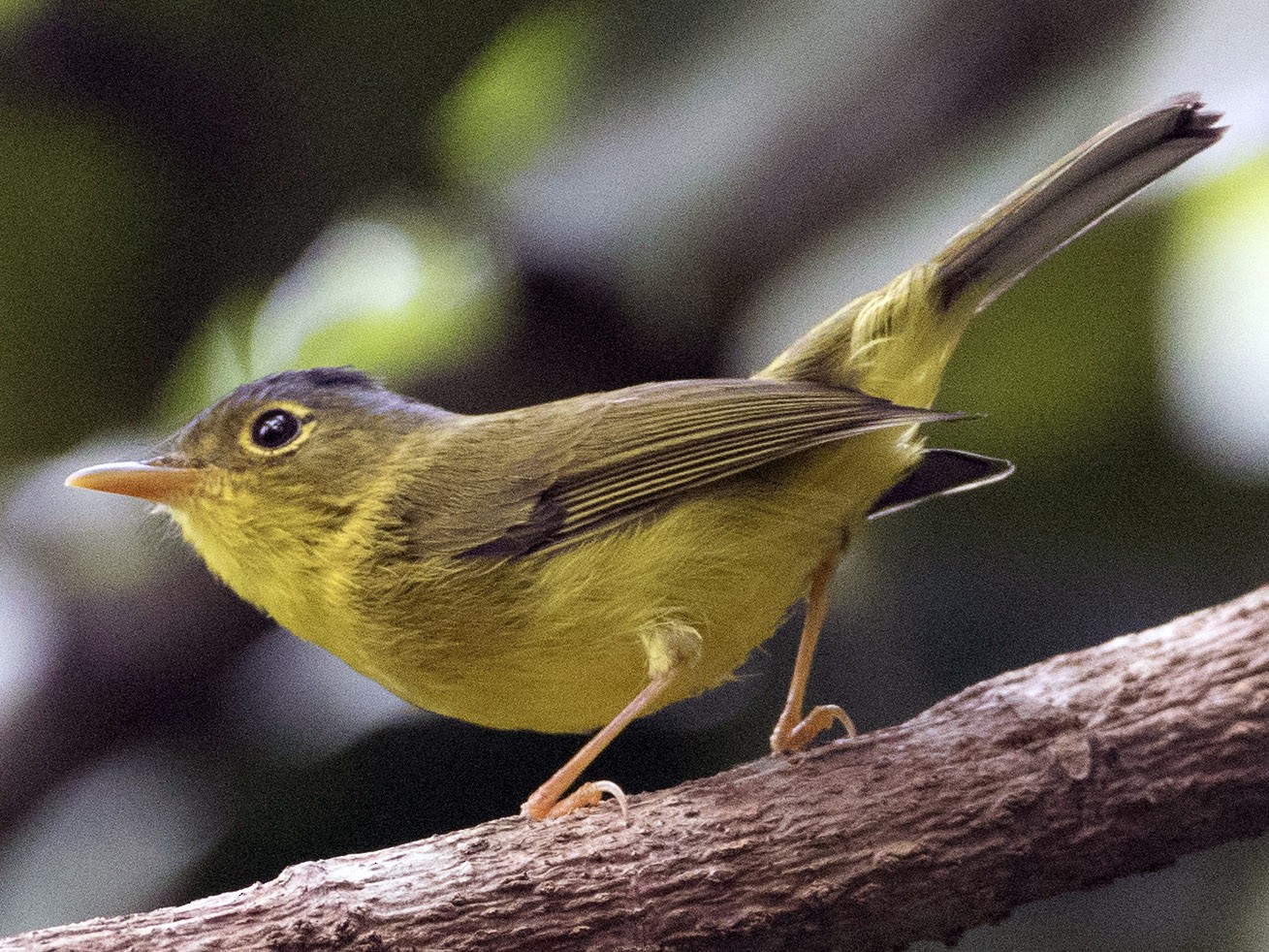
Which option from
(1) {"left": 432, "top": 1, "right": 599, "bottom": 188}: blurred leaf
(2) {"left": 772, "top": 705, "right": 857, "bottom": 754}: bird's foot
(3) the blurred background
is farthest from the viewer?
(1) {"left": 432, "top": 1, "right": 599, "bottom": 188}: blurred leaf

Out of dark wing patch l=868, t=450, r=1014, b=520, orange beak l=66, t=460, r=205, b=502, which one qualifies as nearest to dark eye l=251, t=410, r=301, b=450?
orange beak l=66, t=460, r=205, b=502

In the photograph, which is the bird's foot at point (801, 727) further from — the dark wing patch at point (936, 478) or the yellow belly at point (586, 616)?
the dark wing patch at point (936, 478)

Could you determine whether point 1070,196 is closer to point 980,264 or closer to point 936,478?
point 980,264

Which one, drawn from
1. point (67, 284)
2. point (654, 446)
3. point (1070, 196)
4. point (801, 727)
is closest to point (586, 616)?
point (654, 446)

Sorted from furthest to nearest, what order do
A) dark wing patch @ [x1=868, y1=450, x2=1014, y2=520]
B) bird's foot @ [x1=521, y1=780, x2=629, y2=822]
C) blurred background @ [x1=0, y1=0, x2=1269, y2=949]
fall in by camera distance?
blurred background @ [x1=0, y1=0, x2=1269, y2=949] < dark wing patch @ [x1=868, y1=450, x2=1014, y2=520] < bird's foot @ [x1=521, y1=780, x2=629, y2=822]

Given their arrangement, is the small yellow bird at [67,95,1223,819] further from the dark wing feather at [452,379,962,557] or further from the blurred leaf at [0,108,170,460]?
the blurred leaf at [0,108,170,460]

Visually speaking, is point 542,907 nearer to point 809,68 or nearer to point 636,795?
point 636,795

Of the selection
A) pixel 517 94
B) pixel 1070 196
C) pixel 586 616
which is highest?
pixel 517 94

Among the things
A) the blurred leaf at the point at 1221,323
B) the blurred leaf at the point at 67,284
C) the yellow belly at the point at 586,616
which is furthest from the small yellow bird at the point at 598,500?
the blurred leaf at the point at 67,284
